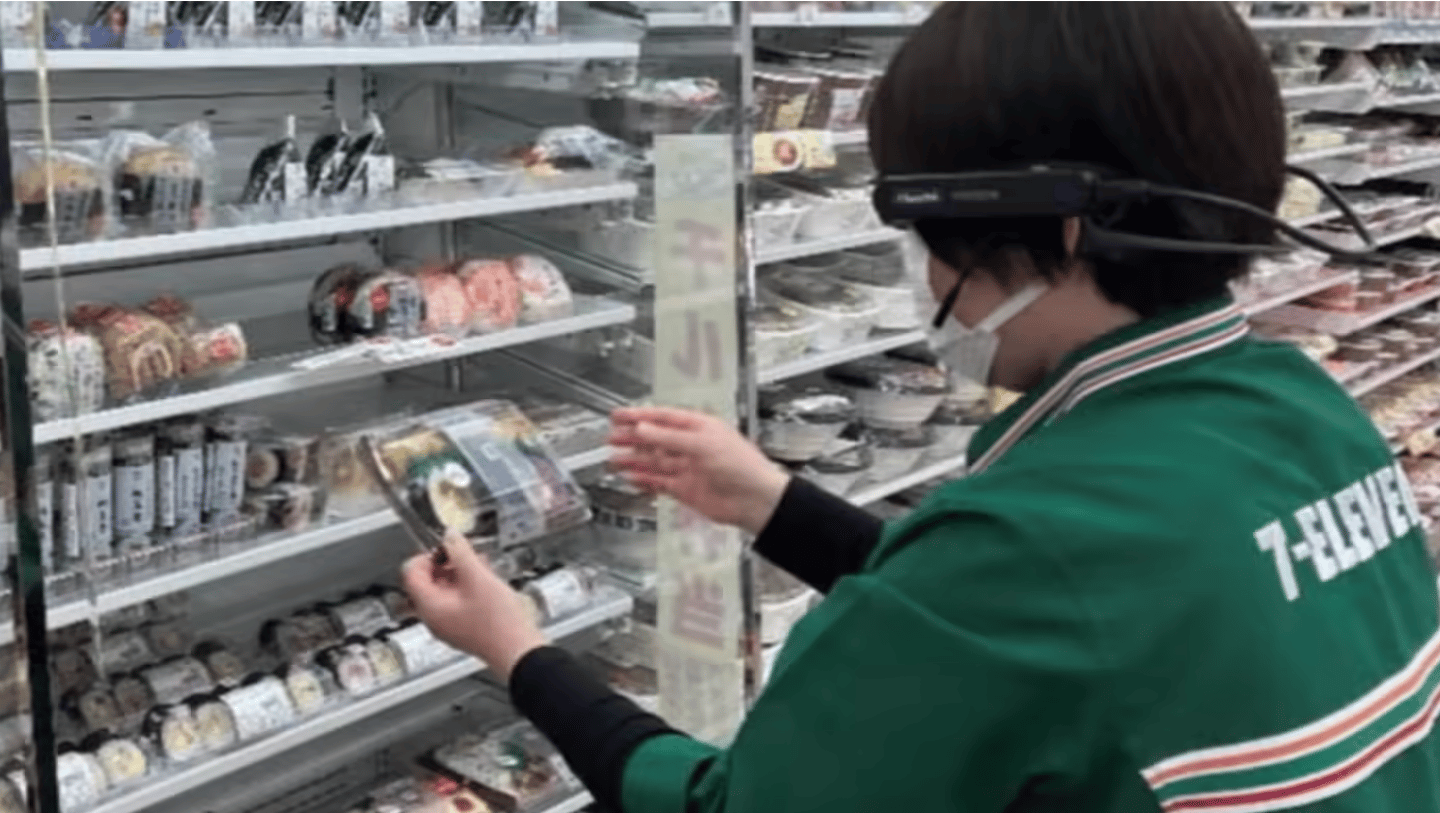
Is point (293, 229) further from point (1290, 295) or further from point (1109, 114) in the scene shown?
point (1290, 295)

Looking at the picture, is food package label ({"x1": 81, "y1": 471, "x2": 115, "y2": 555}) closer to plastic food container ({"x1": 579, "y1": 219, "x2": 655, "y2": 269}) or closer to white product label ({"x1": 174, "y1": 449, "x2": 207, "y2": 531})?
white product label ({"x1": 174, "y1": 449, "x2": 207, "y2": 531})

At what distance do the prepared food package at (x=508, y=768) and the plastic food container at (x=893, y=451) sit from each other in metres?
1.00

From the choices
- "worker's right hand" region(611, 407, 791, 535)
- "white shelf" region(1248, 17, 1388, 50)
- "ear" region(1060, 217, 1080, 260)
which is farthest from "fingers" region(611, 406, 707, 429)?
"white shelf" region(1248, 17, 1388, 50)

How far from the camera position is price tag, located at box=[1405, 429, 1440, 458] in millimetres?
5152

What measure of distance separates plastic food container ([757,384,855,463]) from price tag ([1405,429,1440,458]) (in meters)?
2.88

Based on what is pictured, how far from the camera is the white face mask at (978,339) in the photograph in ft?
3.35

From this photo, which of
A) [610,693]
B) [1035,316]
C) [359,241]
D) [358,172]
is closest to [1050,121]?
[1035,316]

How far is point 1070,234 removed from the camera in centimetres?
98

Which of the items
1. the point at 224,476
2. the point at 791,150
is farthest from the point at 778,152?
the point at 224,476

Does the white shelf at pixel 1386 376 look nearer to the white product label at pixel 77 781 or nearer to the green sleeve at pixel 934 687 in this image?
the white product label at pixel 77 781

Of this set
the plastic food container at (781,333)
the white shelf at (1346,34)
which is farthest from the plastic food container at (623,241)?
the white shelf at (1346,34)

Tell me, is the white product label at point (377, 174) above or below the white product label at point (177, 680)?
above

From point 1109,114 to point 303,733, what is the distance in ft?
5.34

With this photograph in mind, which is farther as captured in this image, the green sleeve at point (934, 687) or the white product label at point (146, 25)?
the white product label at point (146, 25)
